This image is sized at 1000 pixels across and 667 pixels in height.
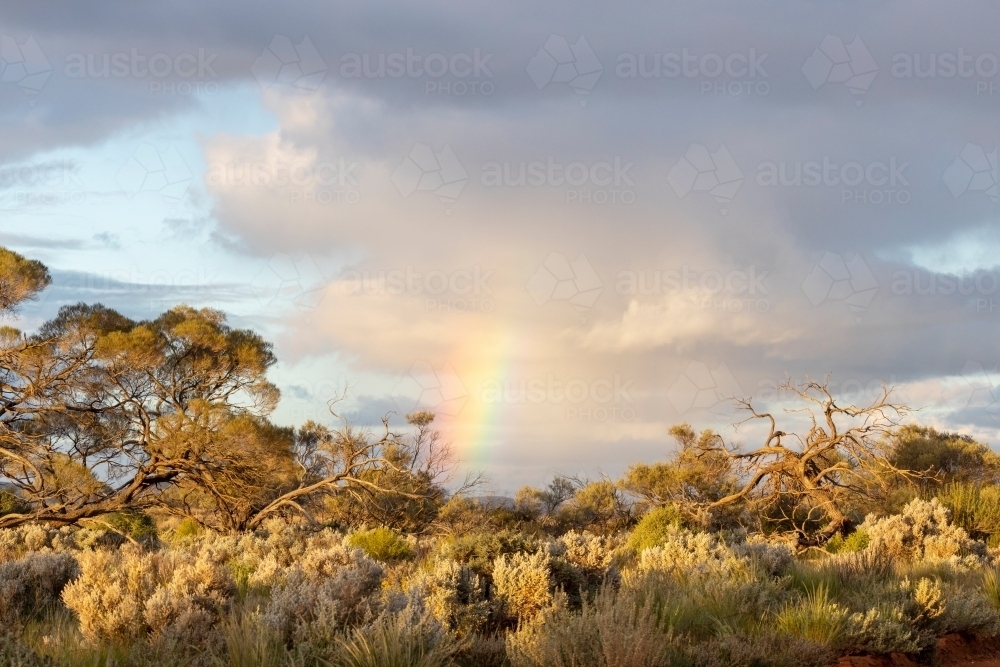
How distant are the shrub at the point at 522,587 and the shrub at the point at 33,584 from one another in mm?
5644

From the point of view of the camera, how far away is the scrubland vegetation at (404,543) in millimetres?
7570

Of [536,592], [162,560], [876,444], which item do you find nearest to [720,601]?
[536,592]

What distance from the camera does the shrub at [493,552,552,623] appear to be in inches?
386

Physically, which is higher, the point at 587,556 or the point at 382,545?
the point at 587,556

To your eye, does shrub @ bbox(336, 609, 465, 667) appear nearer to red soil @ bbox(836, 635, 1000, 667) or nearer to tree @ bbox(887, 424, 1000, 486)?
red soil @ bbox(836, 635, 1000, 667)

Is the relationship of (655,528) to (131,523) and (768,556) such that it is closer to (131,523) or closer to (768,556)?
(768,556)

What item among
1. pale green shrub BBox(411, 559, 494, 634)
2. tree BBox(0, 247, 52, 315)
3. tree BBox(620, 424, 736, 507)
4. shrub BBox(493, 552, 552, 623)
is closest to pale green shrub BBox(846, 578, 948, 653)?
shrub BBox(493, 552, 552, 623)

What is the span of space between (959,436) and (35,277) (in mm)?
33420

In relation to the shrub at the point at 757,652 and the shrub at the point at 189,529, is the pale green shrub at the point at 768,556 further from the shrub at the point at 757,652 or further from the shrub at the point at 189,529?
the shrub at the point at 189,529

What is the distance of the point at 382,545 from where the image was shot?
19.1 m

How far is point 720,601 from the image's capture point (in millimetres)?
9859

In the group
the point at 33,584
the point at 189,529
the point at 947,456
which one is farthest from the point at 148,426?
the point at 947,456

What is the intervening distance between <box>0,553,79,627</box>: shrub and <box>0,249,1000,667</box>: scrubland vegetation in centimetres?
4

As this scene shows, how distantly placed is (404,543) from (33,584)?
30.5 feet
